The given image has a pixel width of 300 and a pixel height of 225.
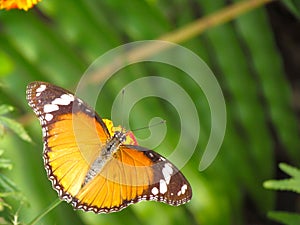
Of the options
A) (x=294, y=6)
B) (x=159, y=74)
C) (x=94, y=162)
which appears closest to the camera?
(x=94, y=162)

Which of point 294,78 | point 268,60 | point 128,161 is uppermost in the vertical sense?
point 294,78

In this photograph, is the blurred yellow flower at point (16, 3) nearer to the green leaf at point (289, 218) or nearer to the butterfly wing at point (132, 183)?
the butterfly wing at point (132, 183)

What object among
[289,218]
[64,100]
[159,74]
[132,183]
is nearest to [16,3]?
[64,100]

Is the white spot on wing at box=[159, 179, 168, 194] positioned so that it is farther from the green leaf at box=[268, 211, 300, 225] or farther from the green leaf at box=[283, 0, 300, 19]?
the green leaf at box=[283, 0, 300, 19]

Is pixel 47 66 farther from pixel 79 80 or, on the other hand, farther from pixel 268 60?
pixel 268 60

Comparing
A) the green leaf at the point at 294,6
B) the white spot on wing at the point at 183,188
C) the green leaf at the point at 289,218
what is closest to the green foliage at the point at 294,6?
the green leaf at the point at 294,6

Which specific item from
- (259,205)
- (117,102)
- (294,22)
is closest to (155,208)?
(117,102)

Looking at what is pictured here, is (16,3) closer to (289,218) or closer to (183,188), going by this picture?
(183,188)
